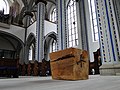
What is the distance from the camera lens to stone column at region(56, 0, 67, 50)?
24.0 feet

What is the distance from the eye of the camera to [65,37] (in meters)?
7.45

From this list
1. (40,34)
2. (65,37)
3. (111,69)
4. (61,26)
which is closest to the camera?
(111,69)

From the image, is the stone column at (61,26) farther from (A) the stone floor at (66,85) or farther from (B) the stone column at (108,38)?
(A) the stone floor at (66,85)

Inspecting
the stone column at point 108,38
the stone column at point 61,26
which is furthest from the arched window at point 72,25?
the stone column at point 108,38

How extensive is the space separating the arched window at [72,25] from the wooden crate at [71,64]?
7357 millimetres

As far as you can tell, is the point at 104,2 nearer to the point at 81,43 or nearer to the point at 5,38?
the point at 81,43

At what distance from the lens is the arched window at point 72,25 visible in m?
10.1

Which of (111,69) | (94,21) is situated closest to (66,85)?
(111,69)

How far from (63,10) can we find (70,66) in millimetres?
6239

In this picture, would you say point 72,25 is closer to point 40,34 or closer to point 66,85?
point 40,34

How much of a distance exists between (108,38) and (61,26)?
156 inches

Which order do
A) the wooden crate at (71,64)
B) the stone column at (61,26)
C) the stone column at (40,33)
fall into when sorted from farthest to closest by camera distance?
1. the stone column at (40,33)
2. the stone column at (61,26)
3. the wooden crate at (71,64)

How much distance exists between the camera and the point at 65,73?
2.40 metres

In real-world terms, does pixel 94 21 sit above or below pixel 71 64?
above
